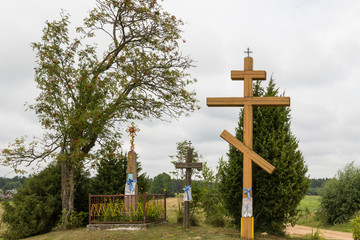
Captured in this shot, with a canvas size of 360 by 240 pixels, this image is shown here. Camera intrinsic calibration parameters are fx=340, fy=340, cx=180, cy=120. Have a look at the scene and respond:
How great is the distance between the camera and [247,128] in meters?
10.1

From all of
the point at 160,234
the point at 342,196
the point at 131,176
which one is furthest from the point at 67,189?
the point at 342,196

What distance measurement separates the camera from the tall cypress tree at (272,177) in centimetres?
1082

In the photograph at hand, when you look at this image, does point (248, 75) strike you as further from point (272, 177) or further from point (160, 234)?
point (160, 234)

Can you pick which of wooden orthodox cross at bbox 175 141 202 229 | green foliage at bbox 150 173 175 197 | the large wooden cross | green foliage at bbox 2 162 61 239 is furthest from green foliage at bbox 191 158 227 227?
green foliage at bbox 150 173 175 197

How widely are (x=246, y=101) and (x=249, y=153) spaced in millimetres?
1581

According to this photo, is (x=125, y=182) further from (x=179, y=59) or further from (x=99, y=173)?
(x=179, y=59)

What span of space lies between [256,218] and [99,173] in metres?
7.89

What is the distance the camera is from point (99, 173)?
1596cm

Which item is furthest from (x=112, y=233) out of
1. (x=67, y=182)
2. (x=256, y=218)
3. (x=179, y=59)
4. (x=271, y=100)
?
(x=179, y=59)

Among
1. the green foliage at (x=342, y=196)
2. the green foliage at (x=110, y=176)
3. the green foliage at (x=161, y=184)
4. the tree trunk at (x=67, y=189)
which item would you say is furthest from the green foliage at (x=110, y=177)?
the green foliage at (x=161, y=184)

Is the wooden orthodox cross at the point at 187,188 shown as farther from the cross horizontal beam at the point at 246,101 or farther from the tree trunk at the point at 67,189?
the tree trunk at the point at 67,189

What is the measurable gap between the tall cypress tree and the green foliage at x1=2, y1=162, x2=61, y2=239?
7793 millimetres

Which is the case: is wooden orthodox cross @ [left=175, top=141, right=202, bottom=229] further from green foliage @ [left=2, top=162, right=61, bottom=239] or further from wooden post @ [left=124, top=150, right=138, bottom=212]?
green foliage @ [left=2, top=162, right=61, bottom=239]

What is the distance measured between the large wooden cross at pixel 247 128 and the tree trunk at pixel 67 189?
293 inches
